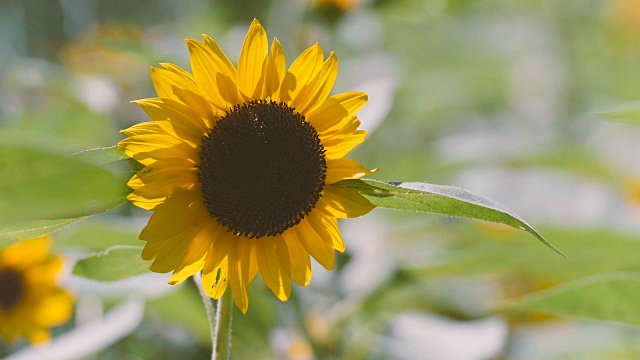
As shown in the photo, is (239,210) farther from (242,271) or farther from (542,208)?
(542,208)

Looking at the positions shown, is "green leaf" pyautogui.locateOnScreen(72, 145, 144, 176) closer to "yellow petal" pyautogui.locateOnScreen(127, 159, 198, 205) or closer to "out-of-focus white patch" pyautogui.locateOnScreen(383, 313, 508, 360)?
"yellow petal" pyautogui.locateOnScreen(127, 159, 198, 205)

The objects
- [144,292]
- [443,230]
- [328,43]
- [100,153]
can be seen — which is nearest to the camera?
[100,153]

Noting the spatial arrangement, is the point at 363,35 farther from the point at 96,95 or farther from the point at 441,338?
the point at 441,338

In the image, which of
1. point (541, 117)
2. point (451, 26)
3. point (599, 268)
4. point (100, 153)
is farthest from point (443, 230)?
point (451, 26)

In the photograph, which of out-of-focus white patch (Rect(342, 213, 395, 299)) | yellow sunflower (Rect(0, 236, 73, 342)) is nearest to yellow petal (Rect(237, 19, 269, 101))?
out-of-focus white patch (Rect(342, 213, 395, 299))

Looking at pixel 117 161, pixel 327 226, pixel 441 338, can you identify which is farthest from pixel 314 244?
pixel 441 338

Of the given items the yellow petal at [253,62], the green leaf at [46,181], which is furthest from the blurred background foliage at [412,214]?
the yellow petal at [253,62]
